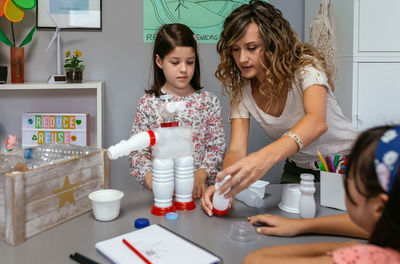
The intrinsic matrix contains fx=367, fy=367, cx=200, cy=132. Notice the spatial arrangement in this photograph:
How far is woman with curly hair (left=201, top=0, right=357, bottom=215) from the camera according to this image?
112 centimetres

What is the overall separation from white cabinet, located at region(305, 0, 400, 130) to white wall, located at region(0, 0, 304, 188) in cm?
59

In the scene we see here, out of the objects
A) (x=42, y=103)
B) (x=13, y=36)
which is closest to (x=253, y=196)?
(x=42, y=103)

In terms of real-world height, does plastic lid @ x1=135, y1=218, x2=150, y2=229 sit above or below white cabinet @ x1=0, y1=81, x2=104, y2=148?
below

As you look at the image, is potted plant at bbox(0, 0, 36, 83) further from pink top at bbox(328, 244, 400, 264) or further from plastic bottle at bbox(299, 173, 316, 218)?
pink top at bbox(328, 244, 400, 264)

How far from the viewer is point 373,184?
554 mm

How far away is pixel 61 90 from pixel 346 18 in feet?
5.11

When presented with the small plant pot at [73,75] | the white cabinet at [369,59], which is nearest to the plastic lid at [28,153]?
the small plant pot at [73,75]

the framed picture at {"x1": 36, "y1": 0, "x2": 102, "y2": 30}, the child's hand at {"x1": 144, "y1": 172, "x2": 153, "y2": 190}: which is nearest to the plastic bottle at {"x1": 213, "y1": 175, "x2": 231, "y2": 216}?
the child's hand at {"x1": 144, "y1": 172, "x2": 153, "y2": 190}

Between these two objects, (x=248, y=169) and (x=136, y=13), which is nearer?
(x=248, y=169)

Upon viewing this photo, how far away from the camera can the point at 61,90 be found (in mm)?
2113

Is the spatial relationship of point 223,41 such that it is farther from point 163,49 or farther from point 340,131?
point 340,131

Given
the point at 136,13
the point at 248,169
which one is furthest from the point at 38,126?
the point at 248,169

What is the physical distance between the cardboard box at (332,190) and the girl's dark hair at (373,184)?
0.43m

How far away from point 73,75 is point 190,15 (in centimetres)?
75
